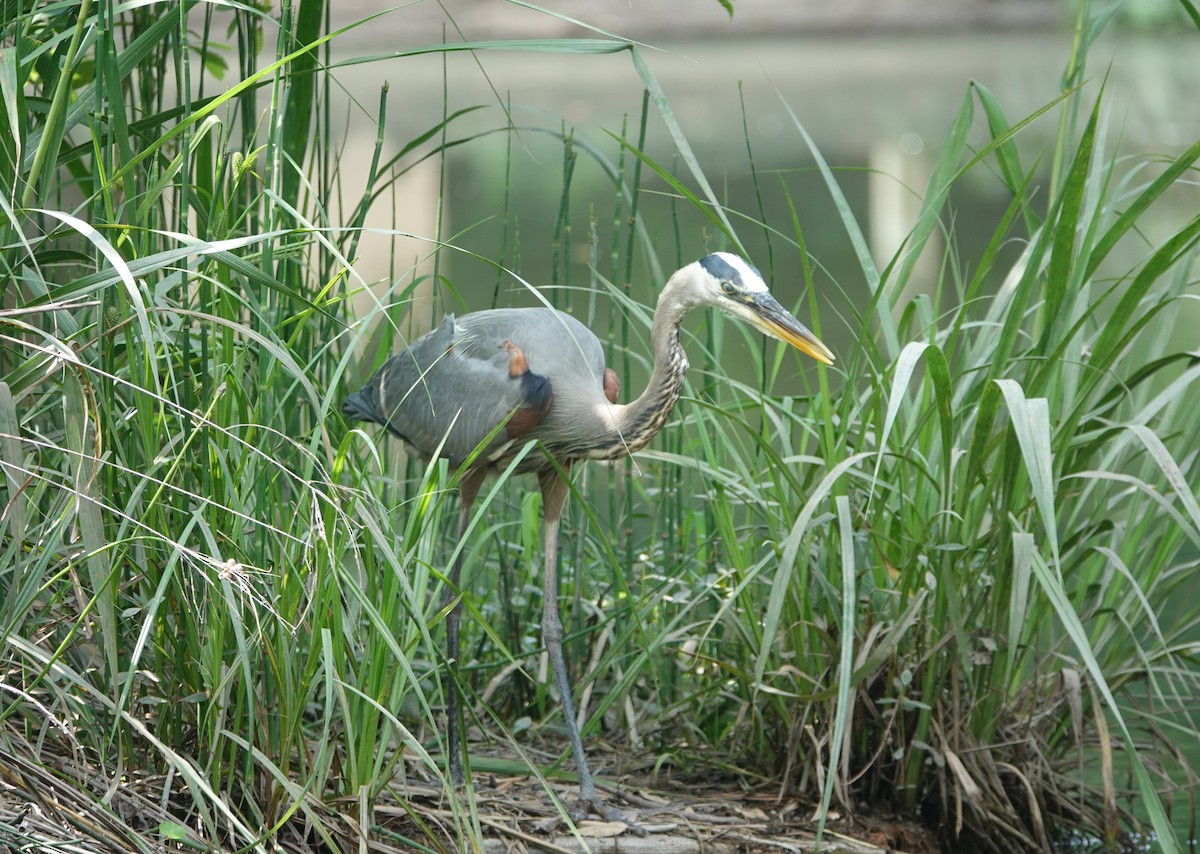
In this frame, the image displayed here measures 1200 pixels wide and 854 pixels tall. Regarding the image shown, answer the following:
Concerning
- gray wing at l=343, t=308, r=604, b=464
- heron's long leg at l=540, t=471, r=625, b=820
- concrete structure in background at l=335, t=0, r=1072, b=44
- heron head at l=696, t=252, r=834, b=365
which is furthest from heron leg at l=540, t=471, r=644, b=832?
concrete structure in background at l=335, t=0, r=1072, b=44

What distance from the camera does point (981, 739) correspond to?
2.27m

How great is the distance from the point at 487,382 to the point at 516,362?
0.07m

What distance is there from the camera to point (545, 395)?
2.53 m

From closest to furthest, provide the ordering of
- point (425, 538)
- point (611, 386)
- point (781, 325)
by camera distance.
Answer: point (425, 538)
point (781, 325)
point (611, 386)

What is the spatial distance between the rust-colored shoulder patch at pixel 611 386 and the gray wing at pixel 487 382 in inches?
1.9

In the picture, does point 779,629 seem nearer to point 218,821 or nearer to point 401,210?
point 218,821

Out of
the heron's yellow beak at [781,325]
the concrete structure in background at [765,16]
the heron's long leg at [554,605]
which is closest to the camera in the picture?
the heron's yellow beak at [781,325]

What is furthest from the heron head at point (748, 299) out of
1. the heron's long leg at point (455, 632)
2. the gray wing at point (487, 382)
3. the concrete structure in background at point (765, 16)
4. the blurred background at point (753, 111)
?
the concrete structure in background at point (765, 16)

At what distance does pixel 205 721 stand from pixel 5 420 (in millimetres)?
Result: 476

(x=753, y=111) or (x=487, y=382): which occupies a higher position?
(x=753, y=111)

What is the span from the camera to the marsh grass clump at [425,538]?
1710 millimetres

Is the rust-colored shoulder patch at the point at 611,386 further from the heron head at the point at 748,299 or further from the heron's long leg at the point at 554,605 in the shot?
the heron head at the point at 748,299

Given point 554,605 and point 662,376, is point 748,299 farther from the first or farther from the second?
point 554,605

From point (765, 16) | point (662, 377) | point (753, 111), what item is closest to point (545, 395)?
point (662, 377)
